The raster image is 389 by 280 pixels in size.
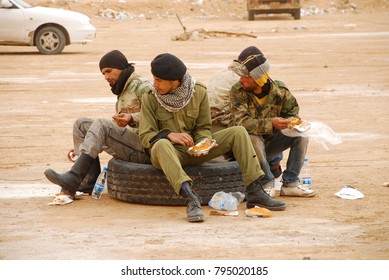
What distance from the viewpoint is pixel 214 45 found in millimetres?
27688

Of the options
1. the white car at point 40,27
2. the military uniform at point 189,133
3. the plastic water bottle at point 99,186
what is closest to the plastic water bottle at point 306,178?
the military uniform at point 189,133

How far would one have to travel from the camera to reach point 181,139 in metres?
8.56

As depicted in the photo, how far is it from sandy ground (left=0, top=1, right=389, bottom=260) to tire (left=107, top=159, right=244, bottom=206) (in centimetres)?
10

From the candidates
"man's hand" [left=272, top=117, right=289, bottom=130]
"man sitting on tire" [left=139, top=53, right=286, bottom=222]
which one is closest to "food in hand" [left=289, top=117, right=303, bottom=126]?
"man's hand" [left=272, top=117, right=289, bottom=130]

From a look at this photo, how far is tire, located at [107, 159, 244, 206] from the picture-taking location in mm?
8844

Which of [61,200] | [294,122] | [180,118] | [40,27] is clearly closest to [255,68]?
[294,122]

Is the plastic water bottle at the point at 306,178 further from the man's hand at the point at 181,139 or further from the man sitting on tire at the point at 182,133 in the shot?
the man's hand at the point at 181,139

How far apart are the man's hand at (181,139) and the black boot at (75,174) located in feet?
2.82

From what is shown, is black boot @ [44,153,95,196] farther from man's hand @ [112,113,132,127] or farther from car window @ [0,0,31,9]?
car window @ [0,0,31,9]

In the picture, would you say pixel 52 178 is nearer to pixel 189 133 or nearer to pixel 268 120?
pixel 189 133

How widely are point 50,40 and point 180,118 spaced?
56.8 ft

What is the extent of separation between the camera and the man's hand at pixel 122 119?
347 inches

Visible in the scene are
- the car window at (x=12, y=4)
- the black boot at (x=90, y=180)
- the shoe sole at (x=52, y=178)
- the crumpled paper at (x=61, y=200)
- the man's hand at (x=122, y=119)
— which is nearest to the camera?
the man's hand at (x=122, y=119)
